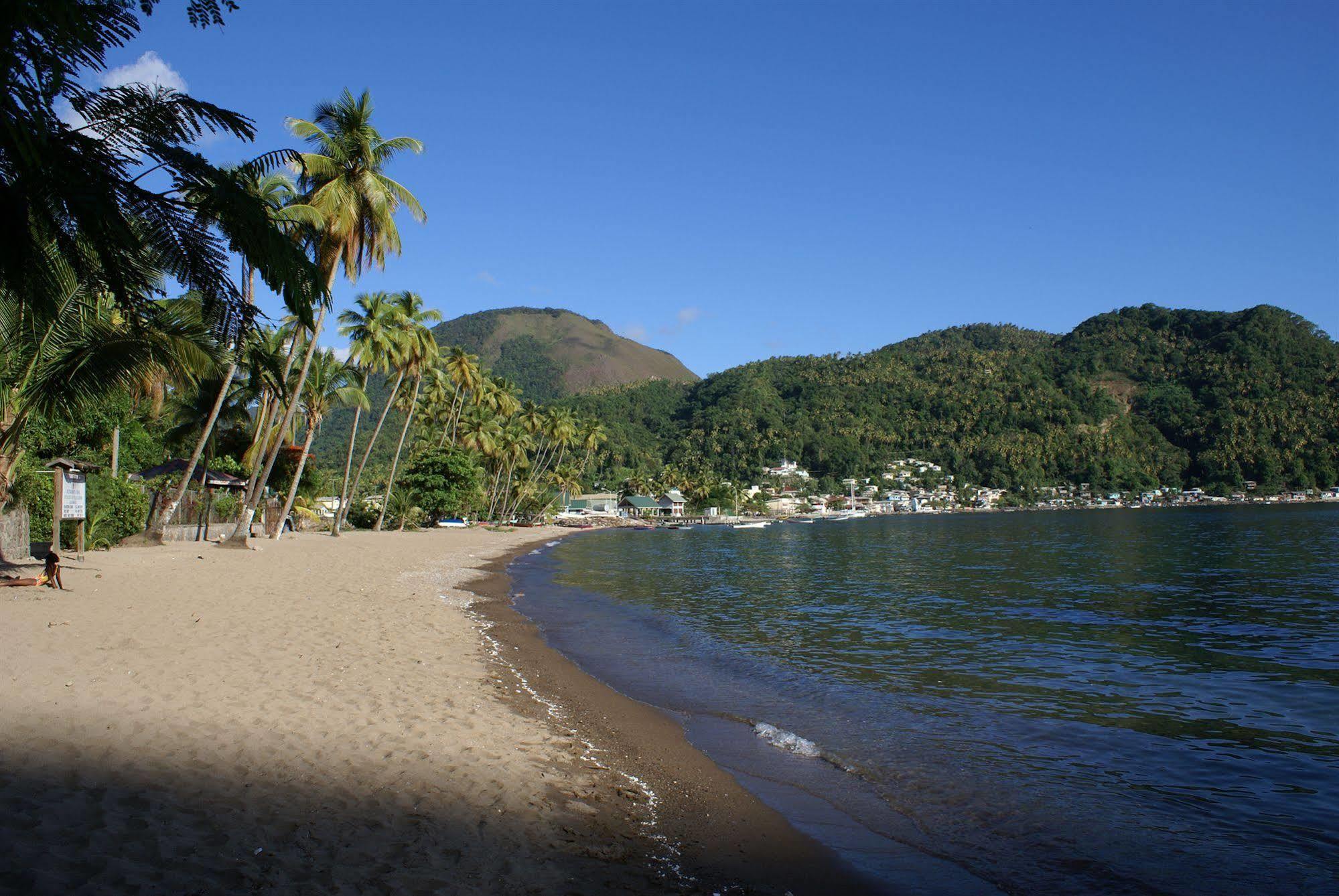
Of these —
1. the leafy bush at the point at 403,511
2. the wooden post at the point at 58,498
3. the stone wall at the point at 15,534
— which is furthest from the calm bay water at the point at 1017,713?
the leafy bush at the point at 403,511

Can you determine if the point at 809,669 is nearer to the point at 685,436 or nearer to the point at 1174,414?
the point at 685,436

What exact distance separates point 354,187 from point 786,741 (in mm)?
22653

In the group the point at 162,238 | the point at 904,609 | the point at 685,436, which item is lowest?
the point at 904,609

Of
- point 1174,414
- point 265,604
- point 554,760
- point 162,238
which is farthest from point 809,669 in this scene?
point 1174,414

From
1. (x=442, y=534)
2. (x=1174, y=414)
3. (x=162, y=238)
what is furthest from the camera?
(x=1174, y=414)

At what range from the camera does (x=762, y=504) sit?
6112 inches

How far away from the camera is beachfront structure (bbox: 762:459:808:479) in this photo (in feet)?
600

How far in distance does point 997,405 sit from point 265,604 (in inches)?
8008

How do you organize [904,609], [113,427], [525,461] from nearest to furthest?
[904,609] < [113,427] < [525,461]

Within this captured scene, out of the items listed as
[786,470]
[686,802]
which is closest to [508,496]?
[686,802]

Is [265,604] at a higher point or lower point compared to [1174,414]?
lower

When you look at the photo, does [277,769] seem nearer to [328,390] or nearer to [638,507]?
[328,390]

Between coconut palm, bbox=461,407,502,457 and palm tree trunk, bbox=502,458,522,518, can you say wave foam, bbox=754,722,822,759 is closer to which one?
coconut palm, bbox=461,407,502,457

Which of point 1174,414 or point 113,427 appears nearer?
point 113,427
